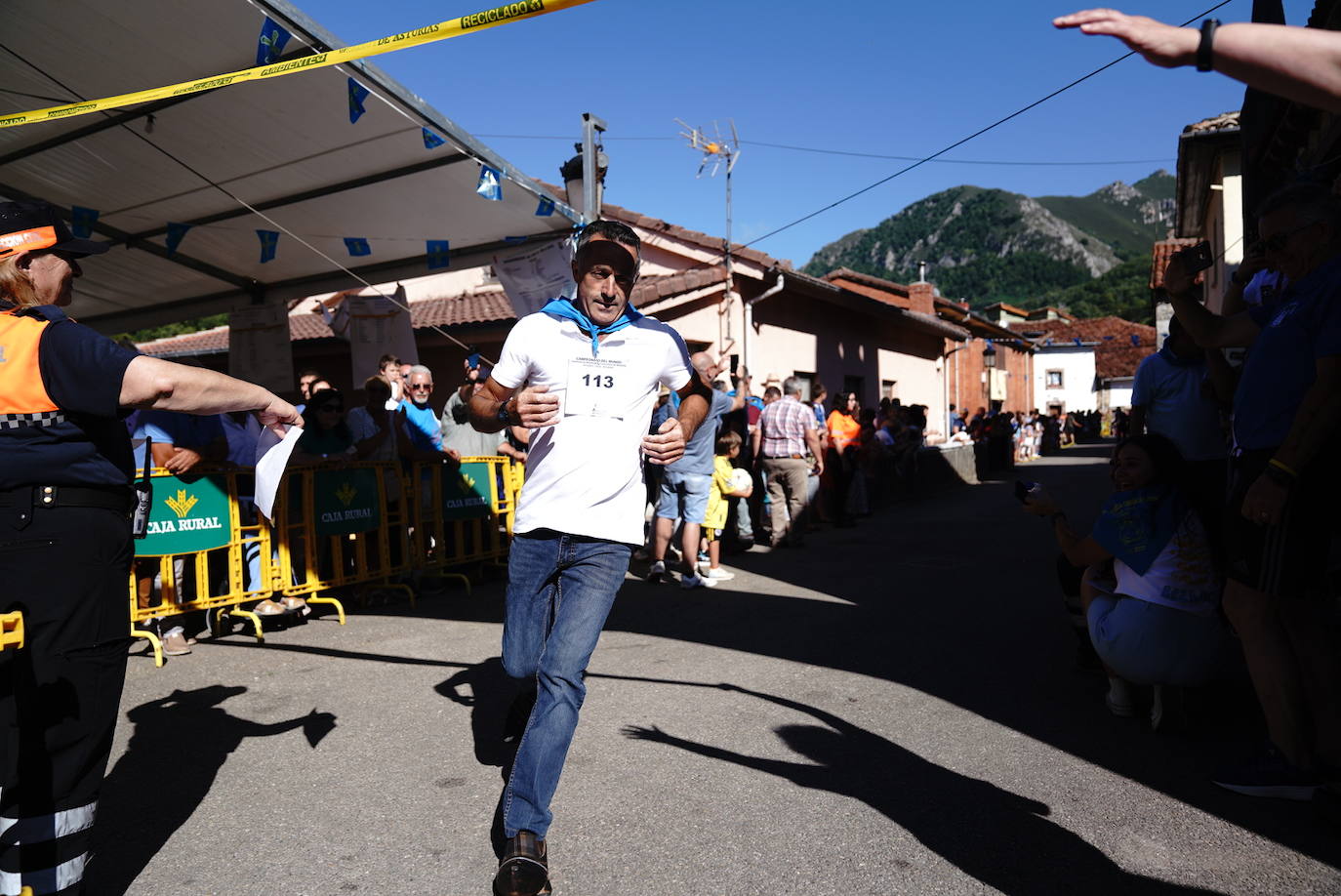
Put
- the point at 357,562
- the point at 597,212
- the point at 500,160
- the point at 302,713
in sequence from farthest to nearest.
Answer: the point at 597,212 → the point at 500,160 → the point at 357,562 → the point at 302,713

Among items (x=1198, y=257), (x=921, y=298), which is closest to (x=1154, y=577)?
(x=1198, y=257)

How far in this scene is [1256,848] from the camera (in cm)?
298

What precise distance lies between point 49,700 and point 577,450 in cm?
161

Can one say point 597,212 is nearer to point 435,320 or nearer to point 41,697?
point 41,697

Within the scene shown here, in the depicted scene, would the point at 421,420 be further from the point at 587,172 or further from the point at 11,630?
the point at 11,630

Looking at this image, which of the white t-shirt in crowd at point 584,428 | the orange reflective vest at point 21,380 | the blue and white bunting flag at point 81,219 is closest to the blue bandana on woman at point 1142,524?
the white t-shirt in crowd at point 584,428

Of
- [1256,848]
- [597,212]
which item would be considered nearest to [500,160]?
[597,212]

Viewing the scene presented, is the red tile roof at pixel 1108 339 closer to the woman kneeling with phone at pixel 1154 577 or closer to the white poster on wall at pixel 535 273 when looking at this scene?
the white poster on wall at pixel 535 273

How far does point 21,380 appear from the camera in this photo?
2410 mm

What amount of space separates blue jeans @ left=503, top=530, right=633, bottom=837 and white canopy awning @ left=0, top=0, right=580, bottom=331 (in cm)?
509

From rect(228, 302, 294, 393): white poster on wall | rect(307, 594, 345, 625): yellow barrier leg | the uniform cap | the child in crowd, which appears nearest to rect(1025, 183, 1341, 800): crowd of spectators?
the uniform cap

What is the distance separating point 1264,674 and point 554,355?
9.01ft

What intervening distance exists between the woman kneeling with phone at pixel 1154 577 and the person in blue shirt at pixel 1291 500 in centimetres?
49

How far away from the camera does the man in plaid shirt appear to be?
1050cm
